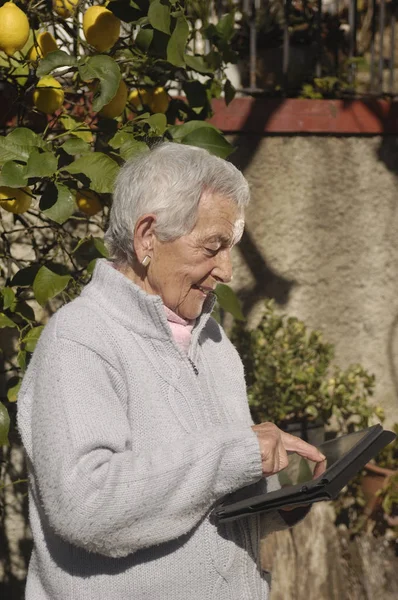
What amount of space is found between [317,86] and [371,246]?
2.35 ft

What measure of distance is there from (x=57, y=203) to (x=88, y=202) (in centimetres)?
32

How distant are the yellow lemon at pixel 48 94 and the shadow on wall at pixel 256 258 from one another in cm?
125

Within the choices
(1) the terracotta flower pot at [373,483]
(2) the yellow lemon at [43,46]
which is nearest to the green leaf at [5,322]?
(2) the yellow lemon at [43,46]

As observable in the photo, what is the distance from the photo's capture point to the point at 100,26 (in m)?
2.43

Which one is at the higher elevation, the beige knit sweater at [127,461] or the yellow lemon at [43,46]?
the yellow lemon at [43,46]

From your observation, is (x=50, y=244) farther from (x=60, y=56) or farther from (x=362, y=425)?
(x=362, y=425)

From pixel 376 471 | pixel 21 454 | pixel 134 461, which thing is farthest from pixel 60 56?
pixel 376 471

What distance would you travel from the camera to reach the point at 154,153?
1987 mm

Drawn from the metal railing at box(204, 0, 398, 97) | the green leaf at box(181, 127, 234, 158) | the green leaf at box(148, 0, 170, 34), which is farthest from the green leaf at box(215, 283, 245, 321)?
the metal railing at box(204, 0, 398, 97)

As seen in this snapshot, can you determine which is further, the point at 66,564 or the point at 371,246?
the point at 371,246

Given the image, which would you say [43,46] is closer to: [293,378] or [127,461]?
[127,461]

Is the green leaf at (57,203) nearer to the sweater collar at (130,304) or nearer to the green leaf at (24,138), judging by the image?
the green leaf at (24,138)

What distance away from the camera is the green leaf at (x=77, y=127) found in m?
2.52

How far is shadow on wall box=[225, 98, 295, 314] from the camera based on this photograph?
12.1 ft
